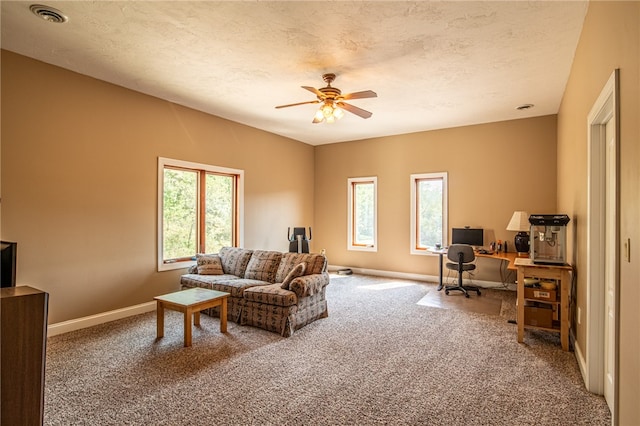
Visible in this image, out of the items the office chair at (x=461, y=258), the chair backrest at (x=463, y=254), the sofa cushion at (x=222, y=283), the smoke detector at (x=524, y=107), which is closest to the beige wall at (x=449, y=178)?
the smoke detector at (x=524, y=107)

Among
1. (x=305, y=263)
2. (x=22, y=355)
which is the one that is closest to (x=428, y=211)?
(x=305, y=263)

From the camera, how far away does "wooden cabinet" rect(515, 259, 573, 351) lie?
3.30 metres

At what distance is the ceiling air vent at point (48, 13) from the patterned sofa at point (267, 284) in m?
3.08

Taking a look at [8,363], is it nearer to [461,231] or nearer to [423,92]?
[423,92]

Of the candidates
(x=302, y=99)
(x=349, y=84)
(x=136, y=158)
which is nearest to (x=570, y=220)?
(x=349, y=84)

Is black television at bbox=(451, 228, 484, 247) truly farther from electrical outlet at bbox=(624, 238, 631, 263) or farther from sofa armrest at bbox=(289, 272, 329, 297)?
electrical outlet at bbox=(624, 238, 631, 263)

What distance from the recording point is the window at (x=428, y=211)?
657cm

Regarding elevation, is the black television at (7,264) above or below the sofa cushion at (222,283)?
above

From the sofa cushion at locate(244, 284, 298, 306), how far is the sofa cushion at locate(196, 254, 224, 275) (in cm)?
94

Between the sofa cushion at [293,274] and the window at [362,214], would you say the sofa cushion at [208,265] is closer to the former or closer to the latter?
the sofa cushion at [293,274]

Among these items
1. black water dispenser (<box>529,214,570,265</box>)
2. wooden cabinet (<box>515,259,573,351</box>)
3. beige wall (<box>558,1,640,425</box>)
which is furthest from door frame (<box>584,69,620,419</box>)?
black water dispenser (<box>529,214,570,265</box>)

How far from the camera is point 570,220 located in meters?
3.73

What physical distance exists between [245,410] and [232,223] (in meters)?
4.05

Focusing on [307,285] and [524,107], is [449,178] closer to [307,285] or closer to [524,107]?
[524,107]
